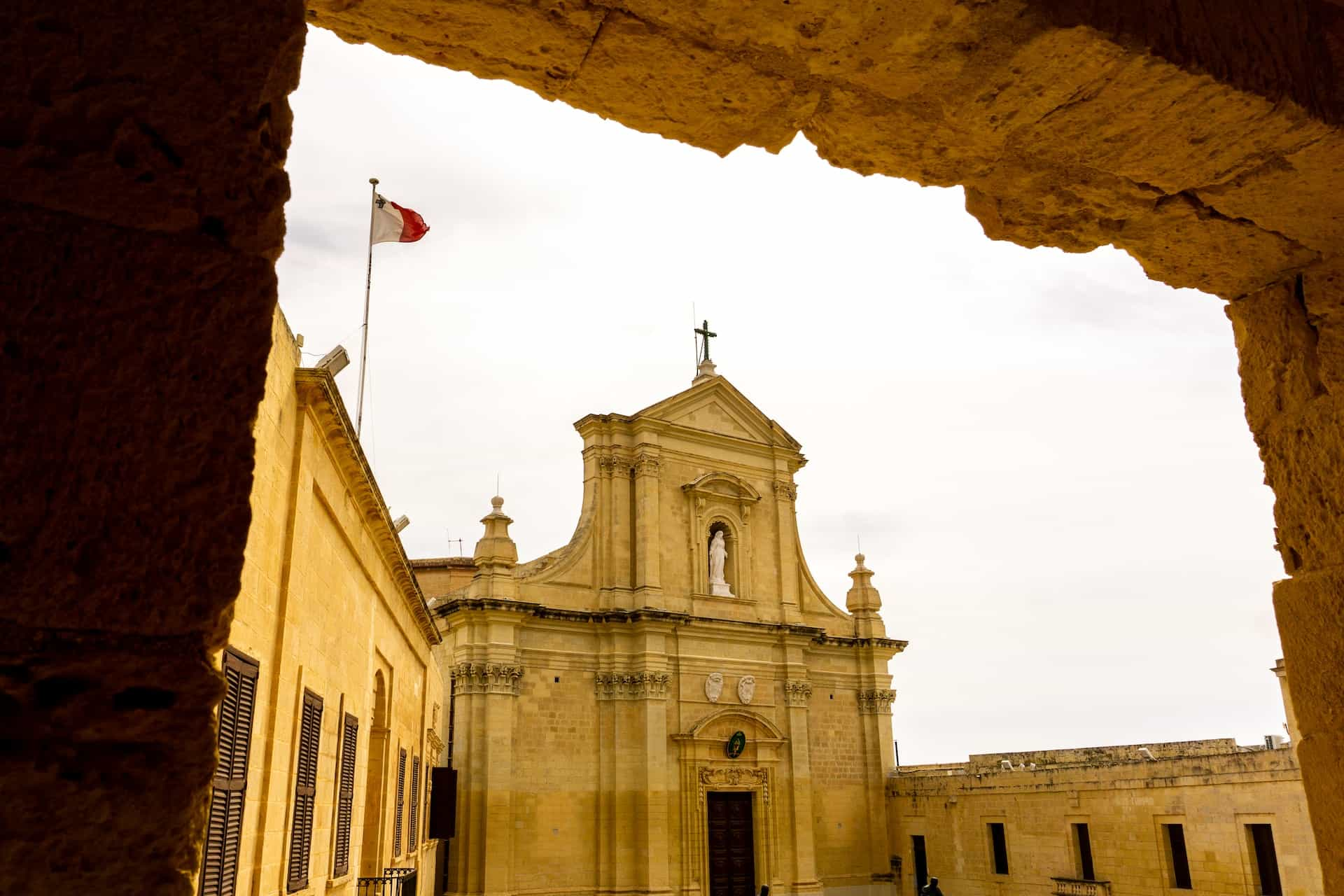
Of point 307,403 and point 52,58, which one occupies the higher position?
point 307,403

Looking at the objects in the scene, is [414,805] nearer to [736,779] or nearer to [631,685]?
[631,685]

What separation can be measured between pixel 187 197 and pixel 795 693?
23837 millimetres

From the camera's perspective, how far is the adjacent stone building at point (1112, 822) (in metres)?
16.5

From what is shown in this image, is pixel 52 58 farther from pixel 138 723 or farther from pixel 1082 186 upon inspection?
pixel 1082 186

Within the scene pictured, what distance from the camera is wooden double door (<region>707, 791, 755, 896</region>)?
22469mm

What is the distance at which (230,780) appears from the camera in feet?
16.3

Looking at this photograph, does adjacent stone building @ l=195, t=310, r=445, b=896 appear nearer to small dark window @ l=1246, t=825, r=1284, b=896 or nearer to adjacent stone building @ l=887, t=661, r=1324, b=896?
adjacent stone building @ l=887, t=661, r=1324, b=896

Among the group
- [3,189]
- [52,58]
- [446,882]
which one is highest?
[52,58]

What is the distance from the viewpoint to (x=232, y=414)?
71.4 inches

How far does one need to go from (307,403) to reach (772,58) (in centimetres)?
450

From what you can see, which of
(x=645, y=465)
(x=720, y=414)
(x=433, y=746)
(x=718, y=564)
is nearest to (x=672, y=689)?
(x=718, y=564)

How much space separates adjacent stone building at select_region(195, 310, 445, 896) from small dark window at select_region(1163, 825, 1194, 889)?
14322mm

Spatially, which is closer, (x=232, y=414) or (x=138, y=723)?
(x=138, y=723)

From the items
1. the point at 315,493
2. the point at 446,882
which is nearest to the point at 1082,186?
the point at 315,493
